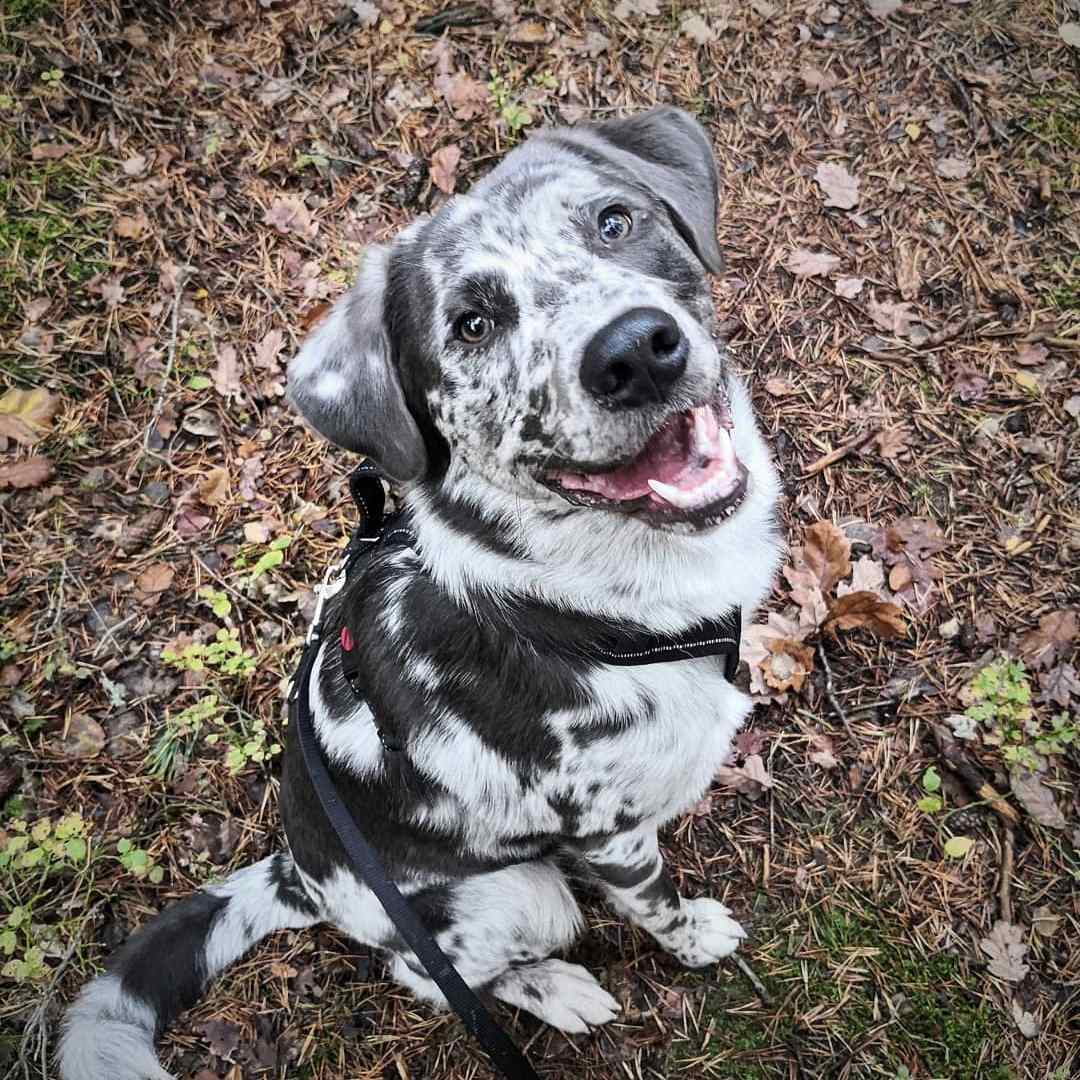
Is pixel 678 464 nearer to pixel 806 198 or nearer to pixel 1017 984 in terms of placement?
pixel 1017 984

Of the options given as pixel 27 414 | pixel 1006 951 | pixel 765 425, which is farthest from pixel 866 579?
pixel 27 414

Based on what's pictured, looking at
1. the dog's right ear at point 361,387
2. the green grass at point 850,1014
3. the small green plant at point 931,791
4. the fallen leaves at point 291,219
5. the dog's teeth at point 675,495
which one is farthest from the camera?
the fallen leaves at point 291,219

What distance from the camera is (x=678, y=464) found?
2.37 metres

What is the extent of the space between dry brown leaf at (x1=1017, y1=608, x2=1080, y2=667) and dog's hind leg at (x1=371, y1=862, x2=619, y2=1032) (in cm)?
231

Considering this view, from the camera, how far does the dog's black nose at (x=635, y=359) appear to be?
82.8 inches

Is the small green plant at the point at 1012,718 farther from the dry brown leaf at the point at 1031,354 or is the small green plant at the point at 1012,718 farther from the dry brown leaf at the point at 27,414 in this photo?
the dry brown leaf at the point at 27,414

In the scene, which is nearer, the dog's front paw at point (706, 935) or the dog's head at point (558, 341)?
the dog's head at point (558, 341)

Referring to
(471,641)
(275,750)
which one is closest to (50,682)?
(275,750)

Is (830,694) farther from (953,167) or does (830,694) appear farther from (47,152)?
(47,152)

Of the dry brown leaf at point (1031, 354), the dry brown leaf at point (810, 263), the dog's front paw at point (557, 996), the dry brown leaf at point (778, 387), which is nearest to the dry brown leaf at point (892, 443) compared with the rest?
the dry brown leaf at point (778, 387)

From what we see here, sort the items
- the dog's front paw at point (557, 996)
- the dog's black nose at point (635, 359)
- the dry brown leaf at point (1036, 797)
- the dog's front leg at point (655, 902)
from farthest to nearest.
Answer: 1. the dry brown leaf at point (1036, 797)
2. the dog's front paw at point (557, 996)
3. the dog's front leg at point (655, 902)
4. the dog's black nose at point (635, 359)

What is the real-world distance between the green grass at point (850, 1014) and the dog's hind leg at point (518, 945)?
0.49m

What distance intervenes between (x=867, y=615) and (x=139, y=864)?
346 cm

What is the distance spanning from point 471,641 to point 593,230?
131 centimetres
